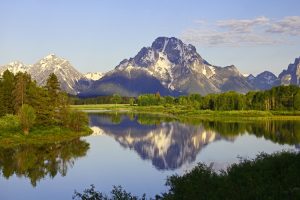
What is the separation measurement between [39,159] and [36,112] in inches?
1264

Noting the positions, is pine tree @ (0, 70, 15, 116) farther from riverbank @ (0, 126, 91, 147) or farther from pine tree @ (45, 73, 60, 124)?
riverbank @ (0, 126, 91, 147)

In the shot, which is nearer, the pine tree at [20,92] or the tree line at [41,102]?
the tree line at [41,102]

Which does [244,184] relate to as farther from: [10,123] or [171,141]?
[10,123]

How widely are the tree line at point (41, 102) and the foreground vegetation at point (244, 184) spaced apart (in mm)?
67571

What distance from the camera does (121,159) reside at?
226 ft

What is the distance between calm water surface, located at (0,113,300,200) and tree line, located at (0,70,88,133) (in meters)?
6.98

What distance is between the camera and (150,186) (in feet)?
151

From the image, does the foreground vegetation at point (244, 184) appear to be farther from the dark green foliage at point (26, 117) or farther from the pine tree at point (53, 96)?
the pine tree at point (53, 96)

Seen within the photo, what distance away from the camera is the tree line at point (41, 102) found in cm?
9562

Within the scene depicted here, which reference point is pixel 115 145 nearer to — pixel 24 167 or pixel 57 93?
pixel 57 93

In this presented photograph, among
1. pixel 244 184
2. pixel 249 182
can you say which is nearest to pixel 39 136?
pixel 244 184

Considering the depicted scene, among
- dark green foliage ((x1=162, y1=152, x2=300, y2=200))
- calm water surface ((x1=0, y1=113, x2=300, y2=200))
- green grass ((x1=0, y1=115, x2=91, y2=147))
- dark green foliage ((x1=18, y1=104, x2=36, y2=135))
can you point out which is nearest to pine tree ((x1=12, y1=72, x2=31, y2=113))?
green grass ((x1=0, y1=115, x2=91, y2=147))

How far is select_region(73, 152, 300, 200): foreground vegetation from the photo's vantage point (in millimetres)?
22788

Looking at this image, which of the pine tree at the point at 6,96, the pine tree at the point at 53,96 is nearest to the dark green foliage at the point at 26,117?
the pine tree at the point at 53,96
